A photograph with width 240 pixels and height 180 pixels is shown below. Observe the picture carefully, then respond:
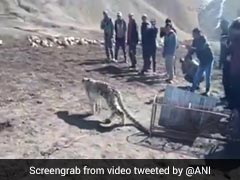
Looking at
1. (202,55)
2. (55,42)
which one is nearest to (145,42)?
(202,55)

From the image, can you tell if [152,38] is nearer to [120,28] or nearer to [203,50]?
[120,28]

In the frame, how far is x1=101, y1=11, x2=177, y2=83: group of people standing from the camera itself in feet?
47.2

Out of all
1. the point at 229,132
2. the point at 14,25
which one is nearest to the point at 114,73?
the point at 229,132

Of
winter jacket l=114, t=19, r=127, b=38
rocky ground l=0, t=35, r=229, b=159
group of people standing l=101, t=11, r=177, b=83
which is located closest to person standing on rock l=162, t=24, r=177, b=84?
group of people standing l=101, t=11, r=177, b=83

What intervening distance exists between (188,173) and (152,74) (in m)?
8.07

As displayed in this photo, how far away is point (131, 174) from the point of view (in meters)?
7.73

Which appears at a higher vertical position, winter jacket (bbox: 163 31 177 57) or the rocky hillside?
winter jacket (bbox: 163 31 177 57)

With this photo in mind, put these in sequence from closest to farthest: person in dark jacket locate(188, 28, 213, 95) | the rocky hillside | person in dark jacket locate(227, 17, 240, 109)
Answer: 1. person in dark jacket locate(227, 17, 240, 109)
2. person in dark jacket locate(188, 28, 213, 95)
3. the rocky hillside

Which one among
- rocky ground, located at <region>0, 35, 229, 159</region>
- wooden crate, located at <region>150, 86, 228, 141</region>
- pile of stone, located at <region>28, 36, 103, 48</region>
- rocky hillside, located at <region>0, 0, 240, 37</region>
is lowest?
rocky hillside, located at <region>0, 0, 240, 37</region>

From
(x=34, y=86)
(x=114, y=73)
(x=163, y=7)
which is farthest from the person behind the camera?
(x=163, y=7)

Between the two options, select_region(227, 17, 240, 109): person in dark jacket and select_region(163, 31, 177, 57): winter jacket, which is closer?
select_region(227, 17, 240, 109): person in dark jacket

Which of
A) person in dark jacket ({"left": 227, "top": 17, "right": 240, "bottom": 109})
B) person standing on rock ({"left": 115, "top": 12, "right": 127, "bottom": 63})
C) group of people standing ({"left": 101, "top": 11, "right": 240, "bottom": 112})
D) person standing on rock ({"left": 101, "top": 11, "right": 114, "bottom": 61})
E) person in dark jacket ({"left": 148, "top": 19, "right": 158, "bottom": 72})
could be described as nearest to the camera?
person in dark jacket ({"left": 227, "top": 17, "right": 240, "bottom": 109})

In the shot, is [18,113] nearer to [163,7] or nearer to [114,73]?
[114,73]

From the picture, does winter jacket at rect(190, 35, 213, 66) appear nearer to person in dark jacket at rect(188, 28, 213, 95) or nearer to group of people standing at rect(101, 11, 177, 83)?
person in dark jacket at rect(188, 28, 213, 95)
